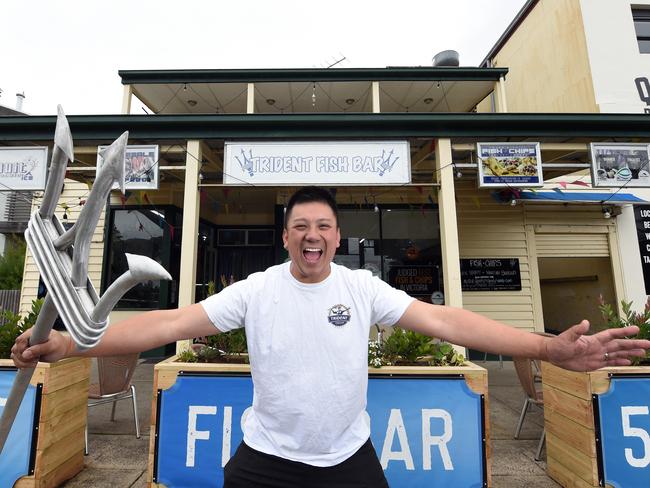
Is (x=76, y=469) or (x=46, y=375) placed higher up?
(x=46, y=375)

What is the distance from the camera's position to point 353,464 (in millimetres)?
1623

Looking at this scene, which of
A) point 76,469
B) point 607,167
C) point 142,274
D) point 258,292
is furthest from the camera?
point 607,167

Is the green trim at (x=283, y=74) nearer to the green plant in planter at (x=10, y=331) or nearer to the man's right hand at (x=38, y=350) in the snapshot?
the green plant in planter at (x=10, y=331)

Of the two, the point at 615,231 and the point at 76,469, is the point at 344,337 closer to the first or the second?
the point at 76,469

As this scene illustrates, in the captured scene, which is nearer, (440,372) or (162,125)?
(440,372)

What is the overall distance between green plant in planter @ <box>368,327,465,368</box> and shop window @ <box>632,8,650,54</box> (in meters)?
12.8

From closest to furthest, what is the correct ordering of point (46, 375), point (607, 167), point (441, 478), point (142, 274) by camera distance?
1. point (142, 274)
2. point (441, 478)
3. point (46, 375)
4. point (607, 167)

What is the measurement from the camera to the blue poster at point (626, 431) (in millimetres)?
3088

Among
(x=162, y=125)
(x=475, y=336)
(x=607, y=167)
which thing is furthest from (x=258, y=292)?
(x=607, y=167)

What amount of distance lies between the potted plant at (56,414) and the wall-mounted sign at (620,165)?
Result: 7.97m

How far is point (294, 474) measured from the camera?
5.18 feet

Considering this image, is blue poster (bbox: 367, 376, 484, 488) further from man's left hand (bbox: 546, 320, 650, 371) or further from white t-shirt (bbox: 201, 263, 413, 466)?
man's left hand (bbox: 546, 320, 650, 371)

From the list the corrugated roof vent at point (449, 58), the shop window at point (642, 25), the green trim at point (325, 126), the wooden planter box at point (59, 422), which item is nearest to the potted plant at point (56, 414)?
the wooden planter box at point (59, 422)

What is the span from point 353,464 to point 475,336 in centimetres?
77
